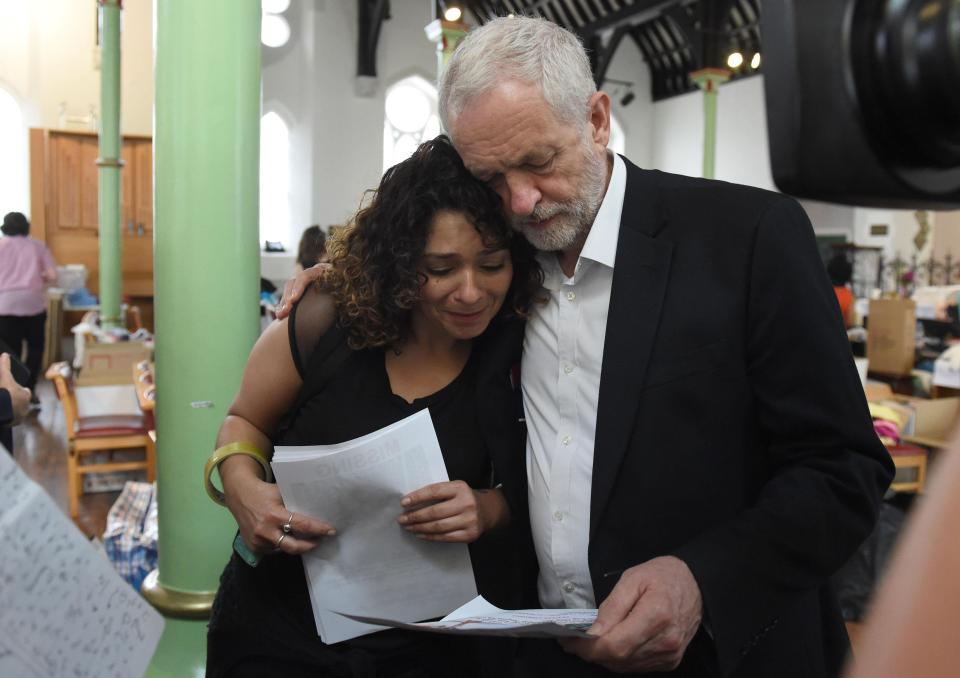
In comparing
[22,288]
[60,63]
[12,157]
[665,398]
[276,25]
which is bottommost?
[22,288]

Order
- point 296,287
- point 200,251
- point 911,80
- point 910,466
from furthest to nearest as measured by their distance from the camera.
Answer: point 910,466
point 200,251
point 296,287
point 911,80

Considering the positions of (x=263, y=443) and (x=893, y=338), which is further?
(x=893, y=338)

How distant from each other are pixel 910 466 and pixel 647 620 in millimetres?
3942

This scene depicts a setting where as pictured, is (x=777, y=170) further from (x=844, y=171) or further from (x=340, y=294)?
(x=340, y=294)

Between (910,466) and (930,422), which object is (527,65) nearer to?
(910,466)

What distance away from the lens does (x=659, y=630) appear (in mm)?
1209

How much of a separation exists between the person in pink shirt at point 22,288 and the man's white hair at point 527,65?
851 cm

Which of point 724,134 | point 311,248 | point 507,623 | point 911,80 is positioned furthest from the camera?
point 724,134

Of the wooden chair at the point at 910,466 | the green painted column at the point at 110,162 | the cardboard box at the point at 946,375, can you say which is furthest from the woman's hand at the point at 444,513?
the green painted column at the point at 110,162

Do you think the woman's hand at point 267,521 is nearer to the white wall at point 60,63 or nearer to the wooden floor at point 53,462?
the wooden floor at point 53,462

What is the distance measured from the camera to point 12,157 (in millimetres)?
13305

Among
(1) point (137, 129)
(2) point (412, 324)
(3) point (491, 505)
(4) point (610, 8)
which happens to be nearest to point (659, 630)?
(3) point (491, 505)

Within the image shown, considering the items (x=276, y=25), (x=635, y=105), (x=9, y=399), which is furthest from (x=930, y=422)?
(x=635, y=105)

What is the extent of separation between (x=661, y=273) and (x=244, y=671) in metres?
1.02
